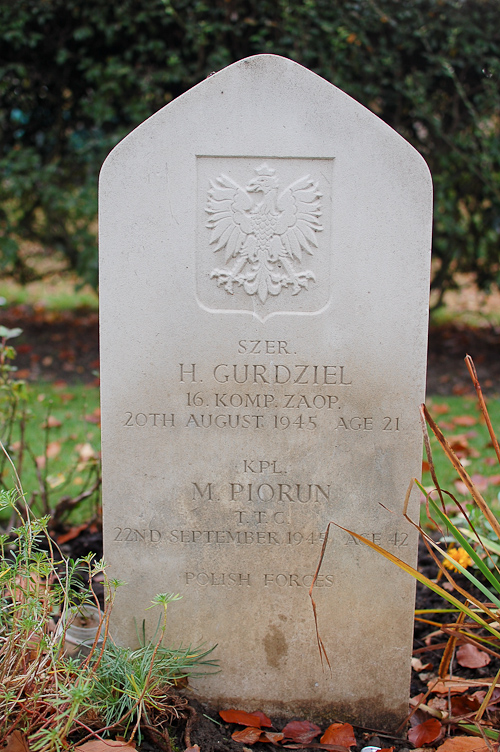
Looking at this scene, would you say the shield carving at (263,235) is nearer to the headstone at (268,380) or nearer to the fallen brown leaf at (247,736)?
the headstone at (268,380)

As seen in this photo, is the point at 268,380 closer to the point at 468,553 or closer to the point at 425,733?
the point at 468,553

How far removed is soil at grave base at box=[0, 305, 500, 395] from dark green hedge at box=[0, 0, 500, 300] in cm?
98

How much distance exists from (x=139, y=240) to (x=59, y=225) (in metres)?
4.77

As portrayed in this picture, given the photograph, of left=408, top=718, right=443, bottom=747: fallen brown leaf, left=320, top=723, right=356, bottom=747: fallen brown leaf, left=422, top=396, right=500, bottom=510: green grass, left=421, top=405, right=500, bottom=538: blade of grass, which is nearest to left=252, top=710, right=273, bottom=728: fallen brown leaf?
left=320, top=723, right=356, bottom=747: fallen brown leaf

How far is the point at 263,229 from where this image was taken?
2.15 metres

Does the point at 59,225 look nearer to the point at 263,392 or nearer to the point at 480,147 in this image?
the point at 480,147

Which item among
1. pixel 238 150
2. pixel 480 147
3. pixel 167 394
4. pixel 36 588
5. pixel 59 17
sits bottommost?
pixel 36 588

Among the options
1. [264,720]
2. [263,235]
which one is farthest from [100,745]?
[263,235]

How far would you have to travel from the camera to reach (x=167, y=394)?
86.3 inches

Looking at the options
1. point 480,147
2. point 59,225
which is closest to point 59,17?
point 59,225

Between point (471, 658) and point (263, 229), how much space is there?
1819mm

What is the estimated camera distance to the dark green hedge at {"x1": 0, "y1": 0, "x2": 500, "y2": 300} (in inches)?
207

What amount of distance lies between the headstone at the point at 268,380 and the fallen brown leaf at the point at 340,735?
0.09m

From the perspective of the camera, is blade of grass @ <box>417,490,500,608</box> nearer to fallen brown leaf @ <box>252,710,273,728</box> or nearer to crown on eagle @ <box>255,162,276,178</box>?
Result: fallen brown leaf @ <box>252,710,273,728</box>
